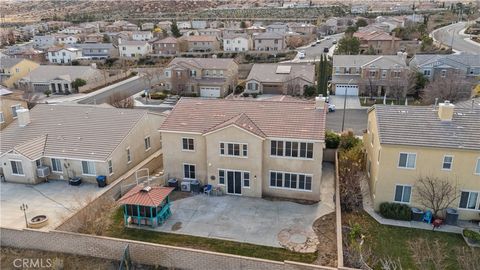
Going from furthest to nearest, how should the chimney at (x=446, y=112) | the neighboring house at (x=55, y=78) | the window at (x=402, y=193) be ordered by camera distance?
the neighboring house at (x=55, y=78)
the chimney at (x=446, y=112)
the window at (x=402, y=193)

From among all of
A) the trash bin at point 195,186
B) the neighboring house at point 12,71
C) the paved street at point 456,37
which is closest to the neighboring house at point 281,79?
the trash bin at point 195,186

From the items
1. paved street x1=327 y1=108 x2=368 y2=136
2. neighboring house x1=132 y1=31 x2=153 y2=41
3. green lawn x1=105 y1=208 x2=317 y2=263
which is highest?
neighboring house x1=132 y1=31 x2=153 y2=41

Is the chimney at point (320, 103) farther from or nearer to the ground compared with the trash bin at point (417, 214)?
farther from the ground

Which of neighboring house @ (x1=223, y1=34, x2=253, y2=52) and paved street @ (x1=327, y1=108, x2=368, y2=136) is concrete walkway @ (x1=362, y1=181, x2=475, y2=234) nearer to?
paved street @ (x1=327, y1=108, x2=368, y2=136)

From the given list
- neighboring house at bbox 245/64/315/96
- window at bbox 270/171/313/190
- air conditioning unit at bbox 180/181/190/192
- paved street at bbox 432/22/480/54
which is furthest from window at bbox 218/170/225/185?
paved street at bbox 432/22/480/54

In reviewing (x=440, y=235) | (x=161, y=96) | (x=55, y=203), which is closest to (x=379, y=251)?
(x=440, y=235)

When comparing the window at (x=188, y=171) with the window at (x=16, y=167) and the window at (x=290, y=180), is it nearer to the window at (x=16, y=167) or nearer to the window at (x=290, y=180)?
the window at (x=290, y=180)
